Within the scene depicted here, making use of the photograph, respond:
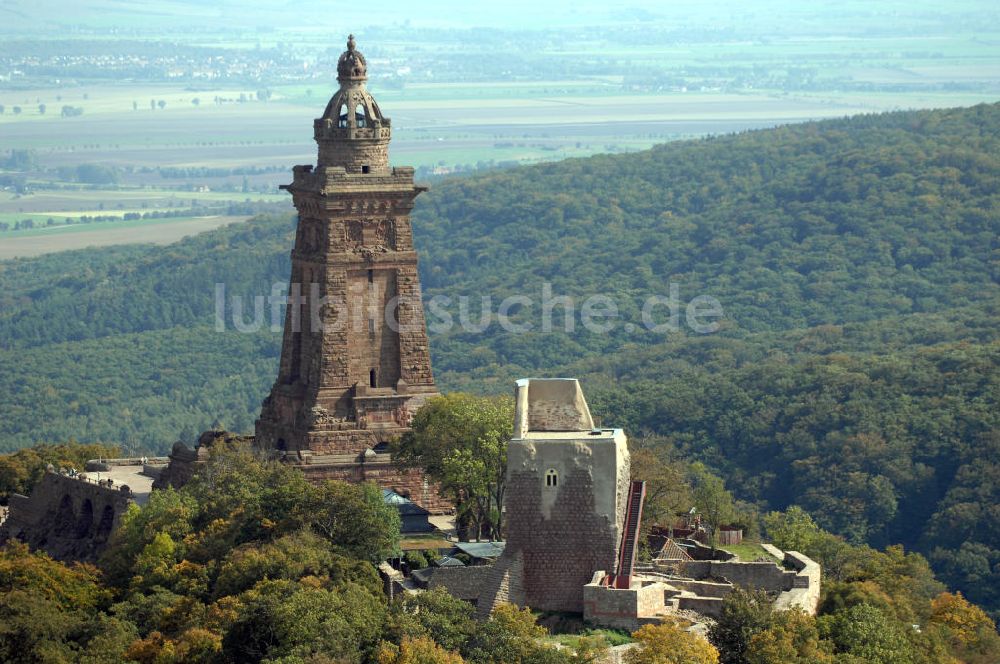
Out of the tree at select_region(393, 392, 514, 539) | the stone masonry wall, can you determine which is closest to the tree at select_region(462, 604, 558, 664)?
the stone masonry wall

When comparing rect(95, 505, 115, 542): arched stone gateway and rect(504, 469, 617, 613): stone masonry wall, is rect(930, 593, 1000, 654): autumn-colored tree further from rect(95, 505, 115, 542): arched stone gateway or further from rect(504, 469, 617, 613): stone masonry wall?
rect(95, 505, 115, 542): arched stone gateway

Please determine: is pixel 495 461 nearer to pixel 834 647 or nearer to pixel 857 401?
pixel 834 647

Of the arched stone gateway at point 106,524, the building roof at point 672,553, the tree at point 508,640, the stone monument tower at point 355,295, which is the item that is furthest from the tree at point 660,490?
the arched stone gateway at point 106,524

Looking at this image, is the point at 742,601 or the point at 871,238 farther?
the point at 871,238

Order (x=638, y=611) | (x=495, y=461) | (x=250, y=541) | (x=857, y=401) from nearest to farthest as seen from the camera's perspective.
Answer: (x=638, y=611), (x=250, y=541), (x=495, y=461), (x=857, y=401)

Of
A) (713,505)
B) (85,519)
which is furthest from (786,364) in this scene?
(85,519)

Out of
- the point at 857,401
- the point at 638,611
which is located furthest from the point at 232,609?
the point at 857,401

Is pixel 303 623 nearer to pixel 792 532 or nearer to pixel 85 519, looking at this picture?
pixel 792 532
